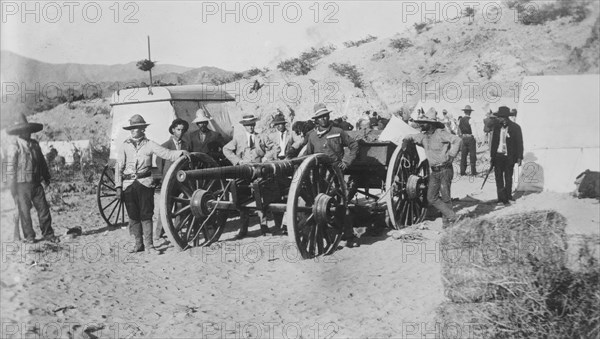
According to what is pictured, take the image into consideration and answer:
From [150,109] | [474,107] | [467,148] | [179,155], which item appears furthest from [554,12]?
[179,155]

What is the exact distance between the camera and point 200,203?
24.2ft

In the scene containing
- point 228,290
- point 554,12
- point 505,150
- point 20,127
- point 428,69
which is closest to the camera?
point 228,290

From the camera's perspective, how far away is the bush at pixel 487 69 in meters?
31.1

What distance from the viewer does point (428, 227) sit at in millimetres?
9109

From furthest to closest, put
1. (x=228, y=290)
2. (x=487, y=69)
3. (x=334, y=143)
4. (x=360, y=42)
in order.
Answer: (x=360, y=42) → (x=487, y=69) → (x=334, y=143) → (x=228, y=290)

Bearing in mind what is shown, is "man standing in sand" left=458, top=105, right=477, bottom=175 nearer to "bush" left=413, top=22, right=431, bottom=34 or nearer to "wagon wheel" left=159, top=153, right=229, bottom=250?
"wagon wheel" left=159, top=153, right=229, bottom=250

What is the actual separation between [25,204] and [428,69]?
27.4m

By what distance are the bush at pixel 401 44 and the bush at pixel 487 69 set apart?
513 centimetres

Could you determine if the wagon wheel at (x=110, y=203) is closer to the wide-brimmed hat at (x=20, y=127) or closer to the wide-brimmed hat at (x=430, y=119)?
the wide-brimmed hat at (x=20, y=127)

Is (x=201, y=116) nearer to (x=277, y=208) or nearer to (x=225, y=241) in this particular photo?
(x=225, y=241)

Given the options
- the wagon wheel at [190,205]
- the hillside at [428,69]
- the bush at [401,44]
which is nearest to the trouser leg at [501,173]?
the wagon wheel at [190,205]

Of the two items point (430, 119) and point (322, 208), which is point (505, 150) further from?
point (322, 208)

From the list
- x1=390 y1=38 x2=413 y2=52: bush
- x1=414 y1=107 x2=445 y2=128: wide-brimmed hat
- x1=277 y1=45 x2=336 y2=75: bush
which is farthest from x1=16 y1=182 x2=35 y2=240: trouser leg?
x1=390 y1=38 x2=413 y2=52: bush

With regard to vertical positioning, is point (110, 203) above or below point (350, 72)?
below
